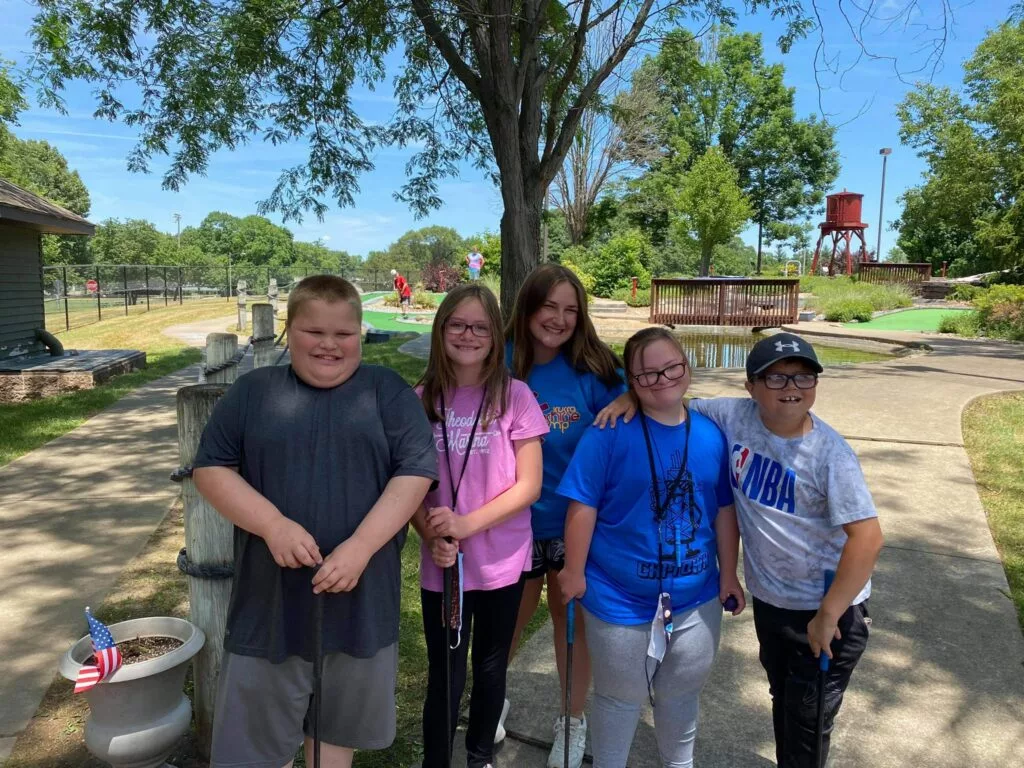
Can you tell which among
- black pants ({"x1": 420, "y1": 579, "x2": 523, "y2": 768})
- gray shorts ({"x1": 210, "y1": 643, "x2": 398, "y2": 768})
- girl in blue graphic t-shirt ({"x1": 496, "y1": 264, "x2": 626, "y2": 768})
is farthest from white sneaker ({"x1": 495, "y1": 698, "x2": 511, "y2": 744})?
gray shorts ({"x1": 210, "y1": 643, "x2": 398, "y2": 768})

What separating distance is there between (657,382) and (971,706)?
1.91m

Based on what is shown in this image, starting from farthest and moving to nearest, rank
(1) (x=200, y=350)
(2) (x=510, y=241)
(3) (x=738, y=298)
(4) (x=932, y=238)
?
(4) (x=932, y=238)
(3) (x=738, y=298)
(1) (x=200, y=350)
(2) (x=510, y=241)

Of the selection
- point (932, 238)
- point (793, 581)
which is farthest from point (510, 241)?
point (932, 238)

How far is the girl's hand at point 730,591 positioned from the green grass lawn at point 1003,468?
215cm

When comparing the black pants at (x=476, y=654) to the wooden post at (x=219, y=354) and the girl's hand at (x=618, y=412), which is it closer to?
the girl's hand at (x=618, y=412)

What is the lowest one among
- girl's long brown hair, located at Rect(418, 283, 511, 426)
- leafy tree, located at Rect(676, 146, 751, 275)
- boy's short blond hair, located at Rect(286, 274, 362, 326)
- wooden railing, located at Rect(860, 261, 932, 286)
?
girl's long brown hair, located at Rect(418, 283, 511, 426)

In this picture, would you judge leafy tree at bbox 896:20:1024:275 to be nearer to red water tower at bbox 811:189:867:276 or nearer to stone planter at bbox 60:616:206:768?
red water tower at bbox 811:189:867:276

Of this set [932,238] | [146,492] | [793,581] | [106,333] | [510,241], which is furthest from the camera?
[932,238]

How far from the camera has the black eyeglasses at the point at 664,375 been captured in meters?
1.97

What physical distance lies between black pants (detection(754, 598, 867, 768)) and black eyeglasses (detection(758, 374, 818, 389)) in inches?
23.4

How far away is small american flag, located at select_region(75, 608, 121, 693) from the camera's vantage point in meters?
1.92

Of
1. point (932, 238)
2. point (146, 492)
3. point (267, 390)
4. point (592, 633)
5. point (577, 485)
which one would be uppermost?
point (932, 238)

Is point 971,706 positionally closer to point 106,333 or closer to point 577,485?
point 577,485

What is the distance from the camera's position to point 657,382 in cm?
197
